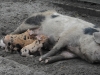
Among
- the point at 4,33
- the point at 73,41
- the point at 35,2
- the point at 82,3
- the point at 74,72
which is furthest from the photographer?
the point at 35,2

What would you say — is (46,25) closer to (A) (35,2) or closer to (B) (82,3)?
(B) (82,3)

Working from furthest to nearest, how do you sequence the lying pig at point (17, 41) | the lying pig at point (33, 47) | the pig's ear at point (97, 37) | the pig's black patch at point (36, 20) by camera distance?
1. the pig's black patch at point (36, 20)
2. the lying pig at point (17, 41)
3. the lying pig at point (33, 47)
4. the pig's ear at point (97, 37)

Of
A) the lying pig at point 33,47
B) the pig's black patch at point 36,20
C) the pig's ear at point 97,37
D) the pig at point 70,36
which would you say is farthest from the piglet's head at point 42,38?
the pig's ear at point 97,37

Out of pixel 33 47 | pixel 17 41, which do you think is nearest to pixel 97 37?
pixel 33 47

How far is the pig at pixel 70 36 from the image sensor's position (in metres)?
5.40

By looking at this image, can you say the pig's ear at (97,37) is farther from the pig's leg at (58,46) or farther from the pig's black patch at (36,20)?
the pig's black patch at (36,20)

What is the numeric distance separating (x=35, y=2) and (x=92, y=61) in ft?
14.8

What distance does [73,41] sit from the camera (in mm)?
5664

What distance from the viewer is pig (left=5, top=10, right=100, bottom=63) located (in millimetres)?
5399

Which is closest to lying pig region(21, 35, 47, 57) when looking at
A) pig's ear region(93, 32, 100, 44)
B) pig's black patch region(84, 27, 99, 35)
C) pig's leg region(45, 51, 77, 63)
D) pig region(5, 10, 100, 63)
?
pig region(5, 10, 100, 63)

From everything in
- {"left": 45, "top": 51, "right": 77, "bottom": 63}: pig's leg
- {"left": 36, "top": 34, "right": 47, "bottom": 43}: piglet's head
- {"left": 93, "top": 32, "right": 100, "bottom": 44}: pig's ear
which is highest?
{"left": 93, "top": 32, "right": 100, "bottom": 44}: pig's ear

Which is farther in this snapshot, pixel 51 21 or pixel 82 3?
pixel 82 3

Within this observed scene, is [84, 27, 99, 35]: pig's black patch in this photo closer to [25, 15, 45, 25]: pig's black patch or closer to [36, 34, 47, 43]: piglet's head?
[36, 34, 47, 43]: piglet's head

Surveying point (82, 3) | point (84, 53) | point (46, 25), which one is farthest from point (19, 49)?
point (82, 3)
